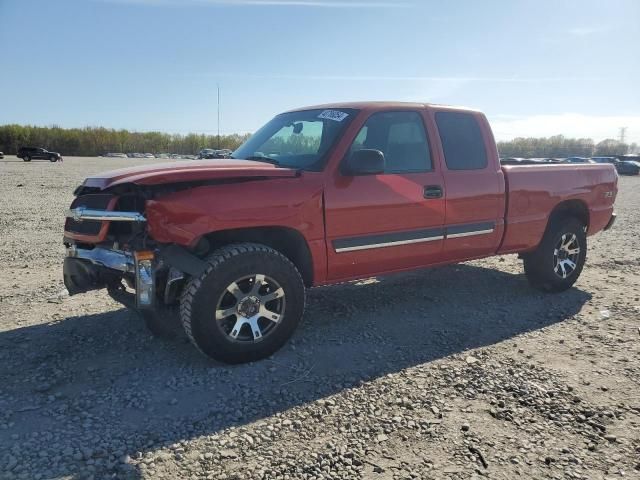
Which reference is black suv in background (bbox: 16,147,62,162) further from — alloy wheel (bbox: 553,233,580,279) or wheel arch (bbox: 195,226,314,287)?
alloy wheel (bbox: 553,233,580,279)

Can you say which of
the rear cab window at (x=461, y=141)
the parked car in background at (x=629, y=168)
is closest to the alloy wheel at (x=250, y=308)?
the rear cab window at (x=461, y=141)

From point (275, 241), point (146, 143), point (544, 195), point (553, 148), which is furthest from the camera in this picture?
point (146, 143)

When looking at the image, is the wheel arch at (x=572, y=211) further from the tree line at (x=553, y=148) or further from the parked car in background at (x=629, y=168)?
the tree line at (x=553, y=148)

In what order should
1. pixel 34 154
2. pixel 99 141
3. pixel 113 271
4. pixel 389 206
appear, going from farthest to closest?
pixel 99 141 → pixel 34 154 → pixel 389 206 → pixel 113 271

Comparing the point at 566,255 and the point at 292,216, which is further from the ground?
the point at 292,216

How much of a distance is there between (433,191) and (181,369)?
2718mm

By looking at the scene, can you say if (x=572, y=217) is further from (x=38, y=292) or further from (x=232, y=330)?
(x=38, y=292)

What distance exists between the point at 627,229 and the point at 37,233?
11.8 m

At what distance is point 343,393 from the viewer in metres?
3.54

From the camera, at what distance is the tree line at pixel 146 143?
6800 cm

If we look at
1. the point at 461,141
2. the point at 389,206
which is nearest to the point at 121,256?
the point at 389,206

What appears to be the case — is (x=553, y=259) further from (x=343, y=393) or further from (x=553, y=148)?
(x=553, y=148)

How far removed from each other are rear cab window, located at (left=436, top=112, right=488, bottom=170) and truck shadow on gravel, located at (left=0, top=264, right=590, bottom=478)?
1.52 metres

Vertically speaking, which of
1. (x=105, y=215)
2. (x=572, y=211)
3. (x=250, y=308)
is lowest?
(x=250, y=308)
